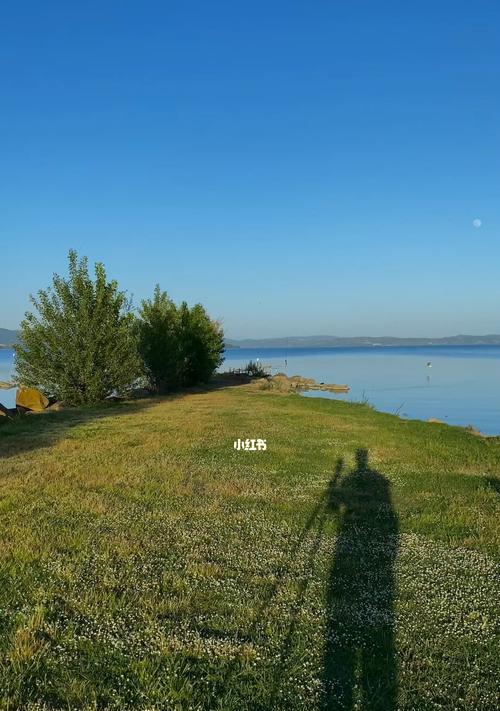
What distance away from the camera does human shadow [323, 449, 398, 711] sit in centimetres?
448

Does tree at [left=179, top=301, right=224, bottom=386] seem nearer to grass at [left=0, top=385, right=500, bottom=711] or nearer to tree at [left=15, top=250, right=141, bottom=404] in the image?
tree at [left=15, top=250, right=141, bottom=404]

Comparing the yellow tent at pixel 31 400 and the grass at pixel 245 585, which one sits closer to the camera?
the grass at pixel 245 585

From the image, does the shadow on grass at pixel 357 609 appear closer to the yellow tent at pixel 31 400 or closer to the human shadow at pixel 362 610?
the human shadow at pixel 362 610

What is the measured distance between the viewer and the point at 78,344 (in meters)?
27.1

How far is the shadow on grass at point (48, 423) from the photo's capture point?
15891mm

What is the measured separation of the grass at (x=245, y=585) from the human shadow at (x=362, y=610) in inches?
0.8

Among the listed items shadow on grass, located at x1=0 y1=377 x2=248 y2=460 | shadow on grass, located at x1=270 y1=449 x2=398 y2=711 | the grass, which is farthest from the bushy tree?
shadow on grass, located at x1=270 y1=449 x2=398 y2=711

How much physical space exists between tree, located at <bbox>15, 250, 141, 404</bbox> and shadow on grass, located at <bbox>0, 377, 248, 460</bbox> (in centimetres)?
157

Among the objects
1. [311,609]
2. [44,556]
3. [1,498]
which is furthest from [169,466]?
[311,609]

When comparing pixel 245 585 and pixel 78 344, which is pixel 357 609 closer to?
pixel 245 585

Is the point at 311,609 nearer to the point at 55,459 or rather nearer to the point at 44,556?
the point at 44,556

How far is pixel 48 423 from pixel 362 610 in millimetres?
17649

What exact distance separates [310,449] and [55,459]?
22.8ft

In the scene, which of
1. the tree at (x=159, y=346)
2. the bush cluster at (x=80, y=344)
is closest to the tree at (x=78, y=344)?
the bush cluster at (x=80, y=344)
